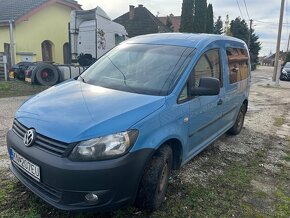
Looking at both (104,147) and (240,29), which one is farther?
(240,29)

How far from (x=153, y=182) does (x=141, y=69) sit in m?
1.45

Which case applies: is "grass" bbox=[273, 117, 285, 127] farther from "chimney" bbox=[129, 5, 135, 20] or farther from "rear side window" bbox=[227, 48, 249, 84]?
"chimney" bbox=[129, 5, 135, 20]

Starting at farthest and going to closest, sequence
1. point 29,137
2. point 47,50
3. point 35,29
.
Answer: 1. point 47,50
2. point 35,29
3. point 29,137

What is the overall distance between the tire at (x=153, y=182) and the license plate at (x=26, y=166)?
98cm

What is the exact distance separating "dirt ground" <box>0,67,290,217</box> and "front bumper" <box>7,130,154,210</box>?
484 mm

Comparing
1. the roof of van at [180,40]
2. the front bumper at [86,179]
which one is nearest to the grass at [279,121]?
the roof of van at [180,40]

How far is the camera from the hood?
2.45m

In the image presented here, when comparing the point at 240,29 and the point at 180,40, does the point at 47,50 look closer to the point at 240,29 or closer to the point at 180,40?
the point at 180,40

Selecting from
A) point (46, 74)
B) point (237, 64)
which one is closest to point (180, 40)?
point (237, 64)

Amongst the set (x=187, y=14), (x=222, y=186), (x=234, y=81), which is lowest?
(x=222, y=186)

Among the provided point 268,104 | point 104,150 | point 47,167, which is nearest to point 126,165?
point 104,150

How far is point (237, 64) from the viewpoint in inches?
203

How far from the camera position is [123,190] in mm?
2529

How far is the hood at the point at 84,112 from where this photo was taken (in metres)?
2.45
